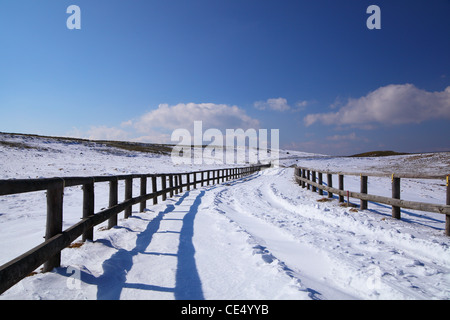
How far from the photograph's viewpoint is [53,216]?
2.93m

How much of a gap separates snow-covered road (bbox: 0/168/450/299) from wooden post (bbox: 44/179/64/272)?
136mm

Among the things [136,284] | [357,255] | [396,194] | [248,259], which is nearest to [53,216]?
[136,284]

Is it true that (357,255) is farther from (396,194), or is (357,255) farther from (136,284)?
(396,194)

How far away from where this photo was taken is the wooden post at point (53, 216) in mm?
2893

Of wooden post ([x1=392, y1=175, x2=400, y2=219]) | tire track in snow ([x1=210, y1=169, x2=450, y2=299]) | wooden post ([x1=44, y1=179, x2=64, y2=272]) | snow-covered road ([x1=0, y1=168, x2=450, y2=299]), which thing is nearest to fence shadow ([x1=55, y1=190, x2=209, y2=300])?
snow-covered road ([x1=0, y1=168, x2=450, y2=299])

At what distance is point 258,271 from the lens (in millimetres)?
3164

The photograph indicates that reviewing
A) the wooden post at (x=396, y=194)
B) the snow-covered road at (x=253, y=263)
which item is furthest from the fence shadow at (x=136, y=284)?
the wooden post at (x=396, y=194)

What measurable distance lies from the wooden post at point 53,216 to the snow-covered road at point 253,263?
14cm

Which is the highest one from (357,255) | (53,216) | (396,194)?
(53,216)

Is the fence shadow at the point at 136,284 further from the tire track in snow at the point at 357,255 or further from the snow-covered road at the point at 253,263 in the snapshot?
the tire track in snow at the point at 357,255

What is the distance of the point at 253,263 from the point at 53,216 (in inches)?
105

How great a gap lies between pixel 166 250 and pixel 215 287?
4.80ft
